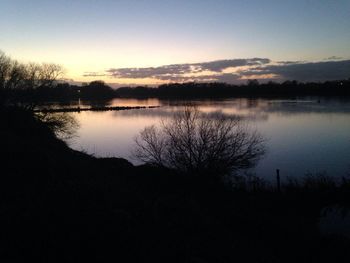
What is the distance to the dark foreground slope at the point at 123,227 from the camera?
6.31m

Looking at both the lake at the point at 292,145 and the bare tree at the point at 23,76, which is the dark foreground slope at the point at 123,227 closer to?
the lake at the point at 292,145

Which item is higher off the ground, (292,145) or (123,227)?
(123,227)

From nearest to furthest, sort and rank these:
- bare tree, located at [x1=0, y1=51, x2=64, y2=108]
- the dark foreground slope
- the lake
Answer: the dark foreground slope, the lake, bare tree, located at [x1=0, y1=51, x2=64, y2=108]

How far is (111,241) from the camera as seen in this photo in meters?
6.57

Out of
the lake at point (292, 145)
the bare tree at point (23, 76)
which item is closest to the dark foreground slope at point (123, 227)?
the lake at point (292, 145)

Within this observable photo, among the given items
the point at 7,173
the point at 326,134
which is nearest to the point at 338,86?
the point at 326,134

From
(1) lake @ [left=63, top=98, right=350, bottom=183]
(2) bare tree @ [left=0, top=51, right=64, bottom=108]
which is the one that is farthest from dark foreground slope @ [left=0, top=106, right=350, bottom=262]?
(2) bare tree @ [left=0, top=51, right=64, bottom=108]

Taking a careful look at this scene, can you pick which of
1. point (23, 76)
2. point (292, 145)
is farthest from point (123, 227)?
point (23, 76)

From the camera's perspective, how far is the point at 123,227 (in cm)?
724

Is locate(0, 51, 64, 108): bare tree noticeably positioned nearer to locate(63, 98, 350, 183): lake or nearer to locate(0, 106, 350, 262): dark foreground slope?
locate(63, 98, 350, 183): lake

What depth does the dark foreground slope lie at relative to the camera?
6312 millimetres

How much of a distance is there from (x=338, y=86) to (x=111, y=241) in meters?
152

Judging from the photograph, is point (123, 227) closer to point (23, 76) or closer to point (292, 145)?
point (292, 145)

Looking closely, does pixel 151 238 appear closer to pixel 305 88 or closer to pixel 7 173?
pixel 7 173
